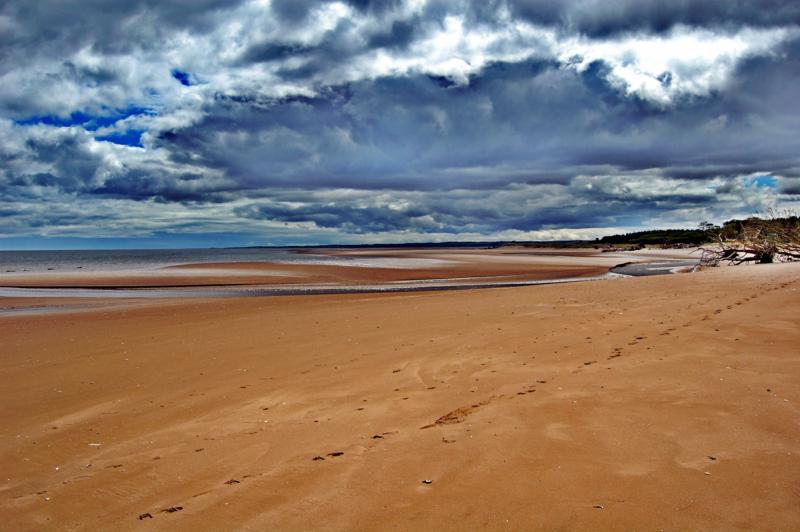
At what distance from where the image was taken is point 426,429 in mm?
6605

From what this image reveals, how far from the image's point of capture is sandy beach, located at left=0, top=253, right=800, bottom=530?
4656 millimetres

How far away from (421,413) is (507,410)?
3.68 ft

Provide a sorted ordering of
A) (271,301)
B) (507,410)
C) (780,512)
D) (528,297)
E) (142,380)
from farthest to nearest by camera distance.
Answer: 1. (271,301)
2. (528,297)
3. (142,380)
4. (507,410)
5. (780,512)

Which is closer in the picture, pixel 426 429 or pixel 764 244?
pixel 426 429

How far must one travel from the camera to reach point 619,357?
956 cm

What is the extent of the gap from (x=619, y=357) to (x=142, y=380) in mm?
8849

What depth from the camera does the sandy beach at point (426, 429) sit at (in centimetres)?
466

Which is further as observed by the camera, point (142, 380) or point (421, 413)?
point (142, 380)

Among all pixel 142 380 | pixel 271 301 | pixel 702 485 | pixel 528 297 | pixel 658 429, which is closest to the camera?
pixel 702 485

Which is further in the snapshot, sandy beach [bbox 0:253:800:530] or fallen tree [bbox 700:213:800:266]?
fallen tree [bbox 700:213:800:266]

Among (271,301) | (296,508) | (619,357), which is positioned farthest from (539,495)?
(271,301)

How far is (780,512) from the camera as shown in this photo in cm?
417

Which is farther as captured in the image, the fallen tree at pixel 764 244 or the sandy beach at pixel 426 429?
the fallen tree at pixel 764 244

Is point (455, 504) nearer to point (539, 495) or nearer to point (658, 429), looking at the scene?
point (539, 495)
